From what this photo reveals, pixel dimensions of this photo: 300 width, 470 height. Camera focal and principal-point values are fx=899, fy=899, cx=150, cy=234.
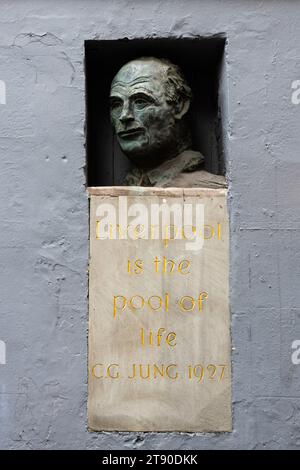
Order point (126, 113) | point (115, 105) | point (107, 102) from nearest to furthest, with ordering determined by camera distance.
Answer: point (126, 113) < point (115, 105) < point (107, 102)

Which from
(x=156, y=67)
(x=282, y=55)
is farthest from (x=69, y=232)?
(x=282, y=55)

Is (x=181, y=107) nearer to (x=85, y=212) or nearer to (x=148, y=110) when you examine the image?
(x=148, y=110)

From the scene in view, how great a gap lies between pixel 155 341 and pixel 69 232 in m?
0.78

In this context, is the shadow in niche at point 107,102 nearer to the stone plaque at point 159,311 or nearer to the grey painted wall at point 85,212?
the grey painted wall at point 85,212

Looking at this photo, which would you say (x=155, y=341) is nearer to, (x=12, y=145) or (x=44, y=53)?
(x=12, y=145)

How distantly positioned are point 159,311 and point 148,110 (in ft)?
3.85

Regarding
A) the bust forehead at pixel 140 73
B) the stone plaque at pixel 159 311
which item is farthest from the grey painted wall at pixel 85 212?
the bust forehead at pixel 140 73

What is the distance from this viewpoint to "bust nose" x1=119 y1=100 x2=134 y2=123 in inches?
205

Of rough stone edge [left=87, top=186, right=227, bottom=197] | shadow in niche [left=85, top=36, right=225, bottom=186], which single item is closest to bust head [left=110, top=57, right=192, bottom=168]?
shadow in niche [left=85, top=36, right=225, bottom=186]

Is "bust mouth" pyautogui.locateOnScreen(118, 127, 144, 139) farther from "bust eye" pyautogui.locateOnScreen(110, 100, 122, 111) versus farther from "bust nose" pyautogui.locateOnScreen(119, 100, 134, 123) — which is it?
"bust eye" pyautogui.locateOnScreen(110, 100, 122, 111)

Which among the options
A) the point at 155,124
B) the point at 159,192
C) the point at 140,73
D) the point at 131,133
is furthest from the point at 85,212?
the point at 140,73

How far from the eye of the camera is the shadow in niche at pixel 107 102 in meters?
5.43

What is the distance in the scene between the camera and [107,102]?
5.66 meters

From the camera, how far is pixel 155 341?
4.94 metres
